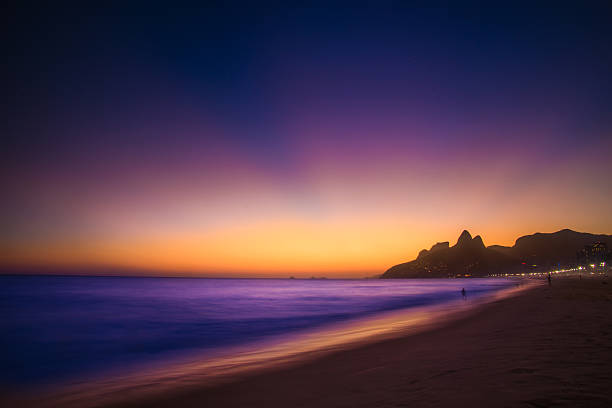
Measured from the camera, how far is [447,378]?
18.6 ft

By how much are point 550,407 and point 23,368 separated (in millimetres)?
16091

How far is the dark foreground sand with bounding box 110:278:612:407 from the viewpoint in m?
4.62

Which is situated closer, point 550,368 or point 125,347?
point 550,368

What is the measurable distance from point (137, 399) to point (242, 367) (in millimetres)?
3053

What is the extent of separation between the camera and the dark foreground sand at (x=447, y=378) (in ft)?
15.1

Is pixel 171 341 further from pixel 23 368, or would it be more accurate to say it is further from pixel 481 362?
pixel 481 362

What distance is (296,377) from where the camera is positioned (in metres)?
7.09

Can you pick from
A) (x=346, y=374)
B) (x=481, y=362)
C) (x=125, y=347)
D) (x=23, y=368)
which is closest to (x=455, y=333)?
(x=481, y=362)

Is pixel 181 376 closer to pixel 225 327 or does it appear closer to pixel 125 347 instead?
pixel 125 347

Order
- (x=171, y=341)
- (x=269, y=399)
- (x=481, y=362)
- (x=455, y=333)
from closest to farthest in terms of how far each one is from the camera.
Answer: (x=269, y=399), (x=481, y=362), (x=455, y=333), (x=171, y=341)

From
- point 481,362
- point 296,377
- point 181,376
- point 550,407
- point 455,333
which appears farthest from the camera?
A: point 455,333

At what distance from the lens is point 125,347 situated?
15.3m

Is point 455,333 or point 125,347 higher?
point 455,333

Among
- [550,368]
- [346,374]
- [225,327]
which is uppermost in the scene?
[550,368]
